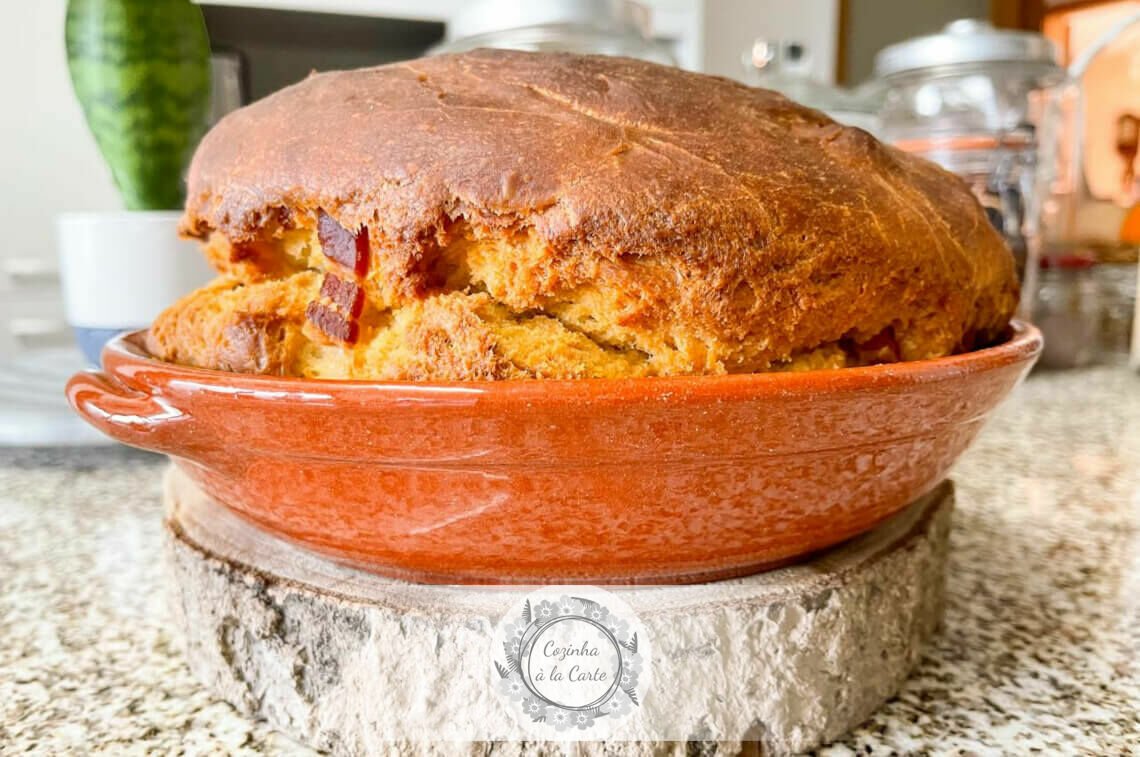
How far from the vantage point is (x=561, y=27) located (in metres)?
1.54

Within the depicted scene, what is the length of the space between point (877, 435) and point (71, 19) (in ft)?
3.25

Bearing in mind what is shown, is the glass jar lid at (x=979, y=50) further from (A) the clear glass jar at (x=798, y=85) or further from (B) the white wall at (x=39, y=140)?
(B) the white wall at (x=39, y=140)

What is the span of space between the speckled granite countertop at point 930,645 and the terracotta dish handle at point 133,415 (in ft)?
0.55

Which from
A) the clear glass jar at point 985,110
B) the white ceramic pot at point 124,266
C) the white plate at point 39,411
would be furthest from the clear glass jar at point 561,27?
the white plate at point 39,411

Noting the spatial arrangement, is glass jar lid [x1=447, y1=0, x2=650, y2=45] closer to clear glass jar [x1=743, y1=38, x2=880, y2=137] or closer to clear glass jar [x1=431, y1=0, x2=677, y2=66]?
clear glass jar [x1=431, y1=0, x2=677, y2=66]

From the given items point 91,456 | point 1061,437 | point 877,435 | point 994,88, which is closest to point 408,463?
point 877,435

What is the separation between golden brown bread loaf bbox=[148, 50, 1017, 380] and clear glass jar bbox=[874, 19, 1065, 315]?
964mm

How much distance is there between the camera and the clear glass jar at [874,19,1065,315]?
133 centimetres

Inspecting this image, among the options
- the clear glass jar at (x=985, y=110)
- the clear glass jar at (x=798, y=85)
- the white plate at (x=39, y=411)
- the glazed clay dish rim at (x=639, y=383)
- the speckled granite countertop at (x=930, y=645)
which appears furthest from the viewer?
the clear glass jar at (x=798, y=85)

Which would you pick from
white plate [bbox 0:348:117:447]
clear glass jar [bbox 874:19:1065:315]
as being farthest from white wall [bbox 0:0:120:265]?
clear glass jar [bbox 874:19:1065:315]

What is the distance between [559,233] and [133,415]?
0.79 feet

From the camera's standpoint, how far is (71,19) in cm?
96

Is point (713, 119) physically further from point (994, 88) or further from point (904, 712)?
point (994, 88)

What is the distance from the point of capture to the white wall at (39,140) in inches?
79.6
